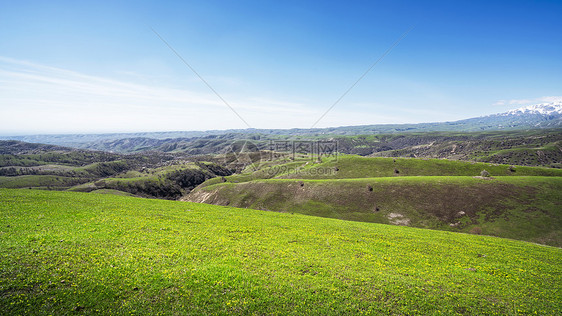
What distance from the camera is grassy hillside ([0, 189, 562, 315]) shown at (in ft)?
41.9

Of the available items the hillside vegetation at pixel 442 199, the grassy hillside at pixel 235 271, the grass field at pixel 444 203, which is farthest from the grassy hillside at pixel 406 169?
the grassy hillside at pixel 235 271

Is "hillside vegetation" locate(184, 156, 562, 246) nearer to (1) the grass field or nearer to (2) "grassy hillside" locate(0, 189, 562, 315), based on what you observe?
(1) the grass field

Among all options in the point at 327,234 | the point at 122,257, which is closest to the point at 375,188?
the point at 327,234

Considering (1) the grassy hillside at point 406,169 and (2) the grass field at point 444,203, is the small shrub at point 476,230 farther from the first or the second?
(1) the grassy hillside at point 406,169

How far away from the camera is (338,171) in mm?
112438

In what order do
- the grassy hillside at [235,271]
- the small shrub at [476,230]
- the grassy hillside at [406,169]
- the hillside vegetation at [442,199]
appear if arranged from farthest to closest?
the grassy hillside at [406,169]
the hillside vegetation at [442,199]
the small shrub at [476,230]
the grassy hillside at [235,271]

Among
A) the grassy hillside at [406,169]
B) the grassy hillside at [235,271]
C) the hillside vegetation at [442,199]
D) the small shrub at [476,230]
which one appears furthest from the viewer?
Answer: the grassy hillside at [406,169]

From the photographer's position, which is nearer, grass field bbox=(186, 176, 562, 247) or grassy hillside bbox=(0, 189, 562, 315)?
grassy hillside bbox=(0, 189, 562, 315)

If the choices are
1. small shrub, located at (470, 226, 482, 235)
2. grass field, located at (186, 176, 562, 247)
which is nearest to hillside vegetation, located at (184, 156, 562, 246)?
grass field, located at (186, 176, 562, 247)

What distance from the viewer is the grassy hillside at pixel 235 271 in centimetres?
1278

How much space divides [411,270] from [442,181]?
6318 cm

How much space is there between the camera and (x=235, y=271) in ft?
54.0

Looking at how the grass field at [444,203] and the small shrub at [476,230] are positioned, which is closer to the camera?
the small shrub at [476,230]

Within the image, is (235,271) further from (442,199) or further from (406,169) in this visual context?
(406,169)
